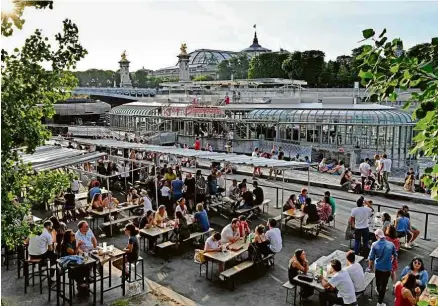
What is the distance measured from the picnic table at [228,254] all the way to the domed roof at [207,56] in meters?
170

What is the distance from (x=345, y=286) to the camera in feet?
24.9

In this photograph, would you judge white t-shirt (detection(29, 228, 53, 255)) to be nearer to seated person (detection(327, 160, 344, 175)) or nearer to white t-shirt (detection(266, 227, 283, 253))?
white t-shirt (detection(266, 227, 283, 253))

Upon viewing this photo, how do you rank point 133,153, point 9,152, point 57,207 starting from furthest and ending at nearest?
point 133,153, point 57,207, point 9,152

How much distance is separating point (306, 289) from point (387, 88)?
604cm

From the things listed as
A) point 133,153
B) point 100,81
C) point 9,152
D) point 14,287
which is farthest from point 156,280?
point 100,81

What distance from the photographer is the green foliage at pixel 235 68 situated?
399 feet

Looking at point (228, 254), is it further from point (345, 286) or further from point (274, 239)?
point (345, 286)

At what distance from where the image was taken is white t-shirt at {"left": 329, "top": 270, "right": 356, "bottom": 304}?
7598 mm

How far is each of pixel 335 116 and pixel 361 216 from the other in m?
20.7

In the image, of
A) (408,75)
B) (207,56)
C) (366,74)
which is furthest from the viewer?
(207,56)

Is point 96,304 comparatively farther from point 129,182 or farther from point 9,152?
point 129,182

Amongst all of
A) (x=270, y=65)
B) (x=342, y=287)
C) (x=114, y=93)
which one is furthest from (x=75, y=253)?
(x=114, y=93)

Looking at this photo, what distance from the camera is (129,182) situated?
19.2 m

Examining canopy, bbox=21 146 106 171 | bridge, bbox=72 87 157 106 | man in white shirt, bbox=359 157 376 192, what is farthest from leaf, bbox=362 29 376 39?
bridge, bbox=72 87 157 106
